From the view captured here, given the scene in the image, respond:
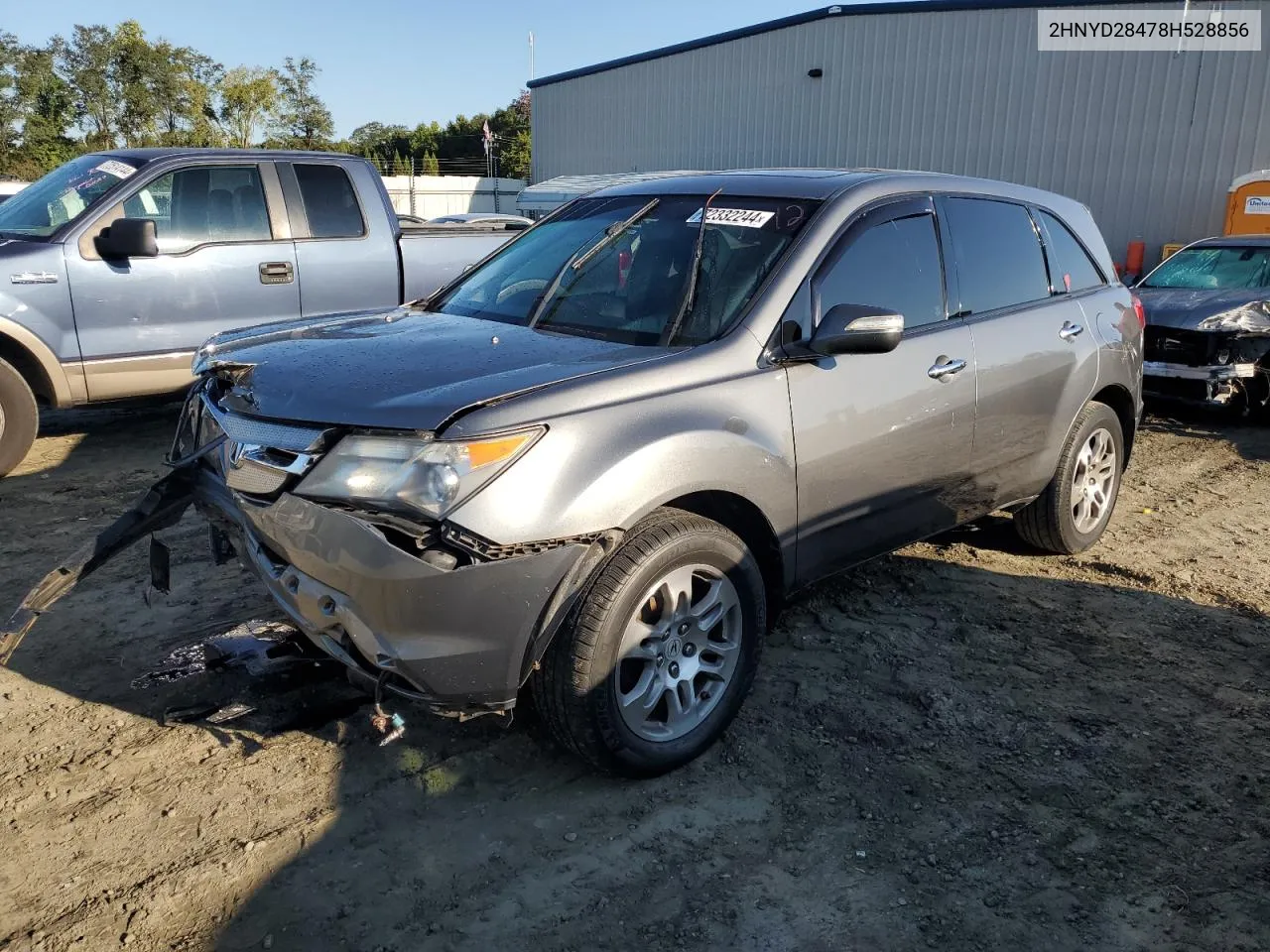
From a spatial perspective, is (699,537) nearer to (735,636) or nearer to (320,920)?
(735,636)

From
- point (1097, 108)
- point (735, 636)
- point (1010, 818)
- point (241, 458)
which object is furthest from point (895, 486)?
point (1097, 108)

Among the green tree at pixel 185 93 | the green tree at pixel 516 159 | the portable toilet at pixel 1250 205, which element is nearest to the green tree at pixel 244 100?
the green tree at pixel 185 93

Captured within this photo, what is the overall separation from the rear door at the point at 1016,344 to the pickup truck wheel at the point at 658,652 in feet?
5.01

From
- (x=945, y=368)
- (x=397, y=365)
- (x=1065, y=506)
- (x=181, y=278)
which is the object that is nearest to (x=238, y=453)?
(x=397, y=365)

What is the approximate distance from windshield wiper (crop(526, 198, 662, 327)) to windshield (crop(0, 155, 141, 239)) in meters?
4.19

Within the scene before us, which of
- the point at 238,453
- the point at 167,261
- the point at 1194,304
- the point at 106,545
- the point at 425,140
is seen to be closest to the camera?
the point at 238,453

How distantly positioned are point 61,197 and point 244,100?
140ft

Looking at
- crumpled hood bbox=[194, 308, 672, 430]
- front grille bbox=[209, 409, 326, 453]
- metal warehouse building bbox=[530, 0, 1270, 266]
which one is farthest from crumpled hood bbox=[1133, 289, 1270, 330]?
metal warehouse building bbox=[530, 0, 1270, 266]

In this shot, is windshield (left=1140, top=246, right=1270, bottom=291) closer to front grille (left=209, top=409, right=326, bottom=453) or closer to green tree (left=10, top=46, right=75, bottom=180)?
front grille (left=209, top=409, right=326, bottom=453)

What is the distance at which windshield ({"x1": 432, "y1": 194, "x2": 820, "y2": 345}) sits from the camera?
352 centimetres

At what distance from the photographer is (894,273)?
12.9 feet

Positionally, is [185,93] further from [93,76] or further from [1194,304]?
[1194,304]

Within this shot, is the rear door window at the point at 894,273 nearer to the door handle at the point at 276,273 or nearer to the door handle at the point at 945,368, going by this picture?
the door handle at the point at 945,368

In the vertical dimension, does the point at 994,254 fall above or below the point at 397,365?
above
